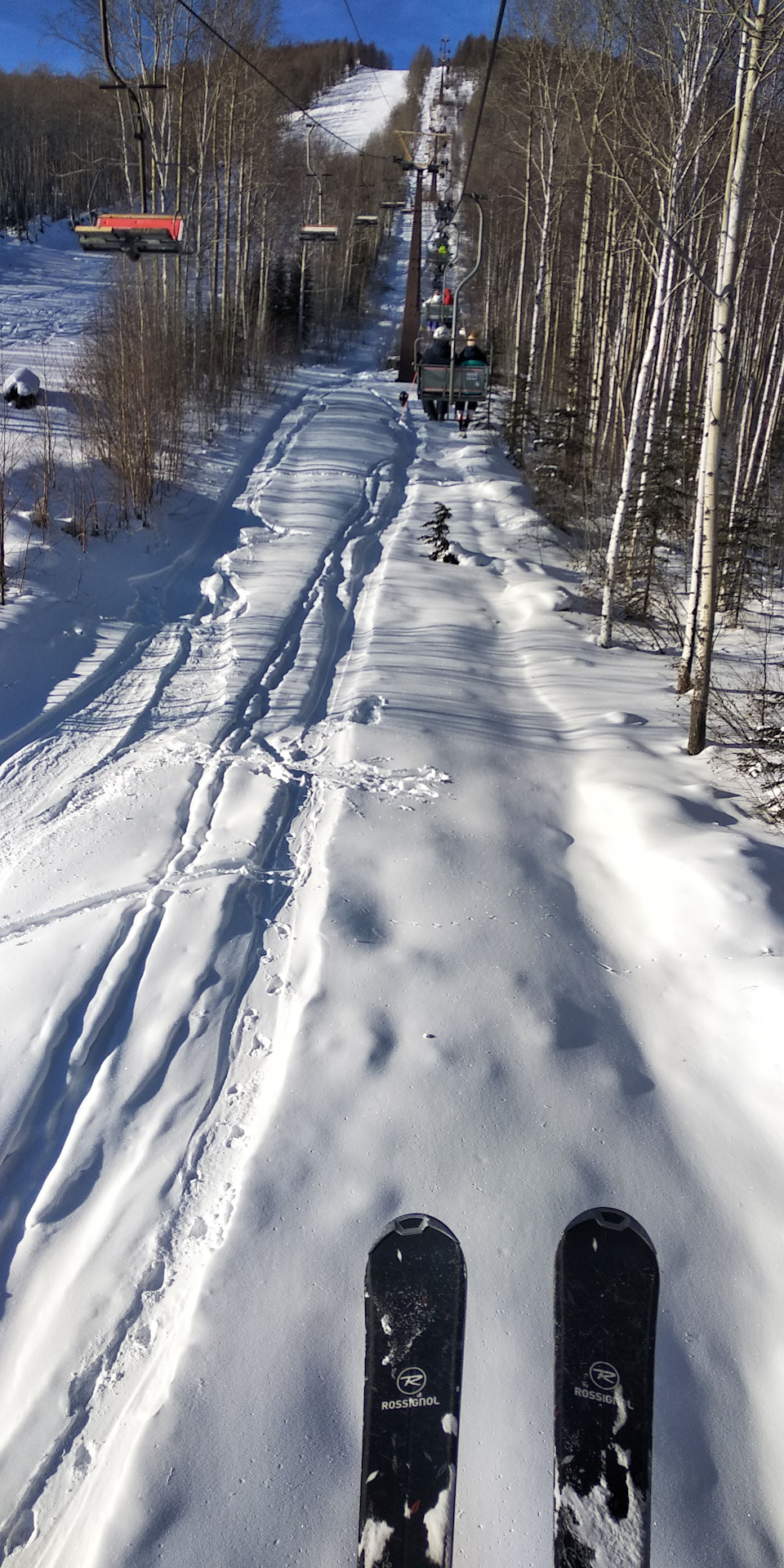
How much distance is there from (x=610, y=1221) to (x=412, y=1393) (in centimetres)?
79

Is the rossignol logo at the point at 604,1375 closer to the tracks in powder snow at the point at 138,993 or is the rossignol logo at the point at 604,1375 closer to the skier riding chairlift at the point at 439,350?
the tracks in powder snow at the point at 138,993

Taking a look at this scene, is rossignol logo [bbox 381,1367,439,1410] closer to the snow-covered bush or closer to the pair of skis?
the pair of skis

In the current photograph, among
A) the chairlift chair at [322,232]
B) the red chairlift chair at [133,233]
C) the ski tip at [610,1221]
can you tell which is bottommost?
the ski tip at [610,1221]

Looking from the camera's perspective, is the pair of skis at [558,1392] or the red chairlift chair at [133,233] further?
the red chairlift chair at [133,233]

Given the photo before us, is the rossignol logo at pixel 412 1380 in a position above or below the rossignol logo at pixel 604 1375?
below

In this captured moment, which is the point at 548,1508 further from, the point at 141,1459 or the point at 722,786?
the point at 722,786

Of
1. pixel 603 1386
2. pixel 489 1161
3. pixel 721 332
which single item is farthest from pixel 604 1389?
pixel 721 332

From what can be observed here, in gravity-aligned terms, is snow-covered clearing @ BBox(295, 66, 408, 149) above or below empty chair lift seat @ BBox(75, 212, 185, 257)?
above

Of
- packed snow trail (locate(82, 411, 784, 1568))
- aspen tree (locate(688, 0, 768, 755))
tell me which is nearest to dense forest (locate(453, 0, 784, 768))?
aspen tree (locate(688, 0, 768, 755))

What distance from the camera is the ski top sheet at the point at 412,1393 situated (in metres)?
2.13

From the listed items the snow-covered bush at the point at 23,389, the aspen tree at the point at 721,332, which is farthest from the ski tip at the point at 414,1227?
the snow-covered bush at the point at 23,389

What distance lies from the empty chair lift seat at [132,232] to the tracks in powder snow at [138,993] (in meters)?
3.71

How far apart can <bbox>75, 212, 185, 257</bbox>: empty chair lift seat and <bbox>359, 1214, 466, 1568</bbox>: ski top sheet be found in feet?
27.8

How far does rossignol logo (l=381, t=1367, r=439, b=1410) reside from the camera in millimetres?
2326
